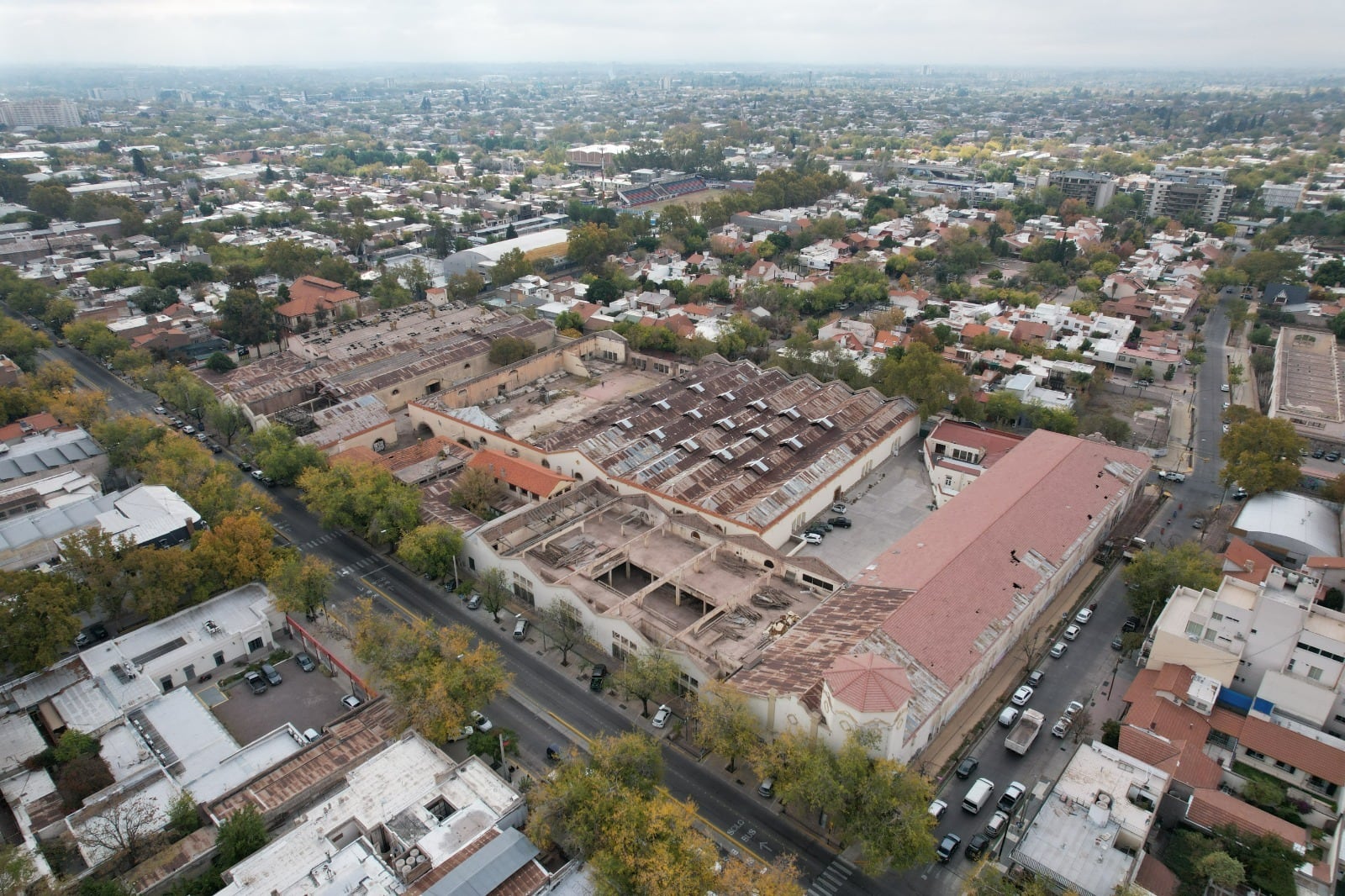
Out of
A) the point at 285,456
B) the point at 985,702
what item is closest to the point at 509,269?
the point at 285,456

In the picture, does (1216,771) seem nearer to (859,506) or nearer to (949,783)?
(949,783)

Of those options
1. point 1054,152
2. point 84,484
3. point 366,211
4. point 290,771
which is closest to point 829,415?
point 290,771

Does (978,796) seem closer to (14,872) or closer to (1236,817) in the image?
(1236,817)

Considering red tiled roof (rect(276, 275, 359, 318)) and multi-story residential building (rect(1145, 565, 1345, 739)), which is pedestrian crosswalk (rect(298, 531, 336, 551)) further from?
multi-story residential building (rect(1145, 565, 1345, 739))

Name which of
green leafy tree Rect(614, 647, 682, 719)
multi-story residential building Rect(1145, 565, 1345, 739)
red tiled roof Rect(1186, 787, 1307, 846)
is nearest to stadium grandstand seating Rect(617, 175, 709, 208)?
green leafy tree Rect(614, 647, 682, 719)

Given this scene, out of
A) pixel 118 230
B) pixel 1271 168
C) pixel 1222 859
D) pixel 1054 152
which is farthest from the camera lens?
pixel 1054 152
